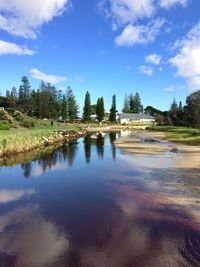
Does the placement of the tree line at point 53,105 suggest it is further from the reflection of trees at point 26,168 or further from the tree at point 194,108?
the reflection of trees at point 26,168

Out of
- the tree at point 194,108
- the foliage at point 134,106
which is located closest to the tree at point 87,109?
the foliage at point 134,106

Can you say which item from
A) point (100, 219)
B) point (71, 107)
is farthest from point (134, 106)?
point (100, 219)

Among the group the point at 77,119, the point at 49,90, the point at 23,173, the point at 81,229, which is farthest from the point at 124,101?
the point at 81,229

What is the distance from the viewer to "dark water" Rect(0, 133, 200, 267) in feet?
34.6

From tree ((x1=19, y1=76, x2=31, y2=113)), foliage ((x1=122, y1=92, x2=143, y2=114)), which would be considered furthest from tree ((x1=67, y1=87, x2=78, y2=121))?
foliage ((x1=122, y1=92, x2=143, y2=114))

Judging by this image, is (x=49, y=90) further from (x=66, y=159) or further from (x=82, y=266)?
(x=82, y=266)

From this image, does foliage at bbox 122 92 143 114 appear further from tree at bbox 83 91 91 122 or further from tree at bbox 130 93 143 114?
tree at bbox 83 91 91 122

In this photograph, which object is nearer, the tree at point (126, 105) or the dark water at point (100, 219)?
the dark water at point (100, 219)

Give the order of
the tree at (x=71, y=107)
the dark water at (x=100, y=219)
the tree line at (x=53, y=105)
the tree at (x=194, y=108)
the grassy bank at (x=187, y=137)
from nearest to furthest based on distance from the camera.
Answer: the dark water at (x=100, y=219) < the grassy bank at (x=187, y=137) < the tree at (x=194, y=108) < the tree line at (x=53, y=105) < the tree at (x=71, y=107)

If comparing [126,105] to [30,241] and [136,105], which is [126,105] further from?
[30,241]

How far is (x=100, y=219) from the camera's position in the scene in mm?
14305

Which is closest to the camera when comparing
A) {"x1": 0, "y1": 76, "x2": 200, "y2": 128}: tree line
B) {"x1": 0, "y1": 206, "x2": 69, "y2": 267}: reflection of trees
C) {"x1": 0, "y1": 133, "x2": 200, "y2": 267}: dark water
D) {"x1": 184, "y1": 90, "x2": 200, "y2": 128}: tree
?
{"x1": 0, "y1": 206, "x2": 69, "y2": 267}: reflection of trees

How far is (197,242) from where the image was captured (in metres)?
11.5

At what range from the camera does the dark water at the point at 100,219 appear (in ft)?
34.6
